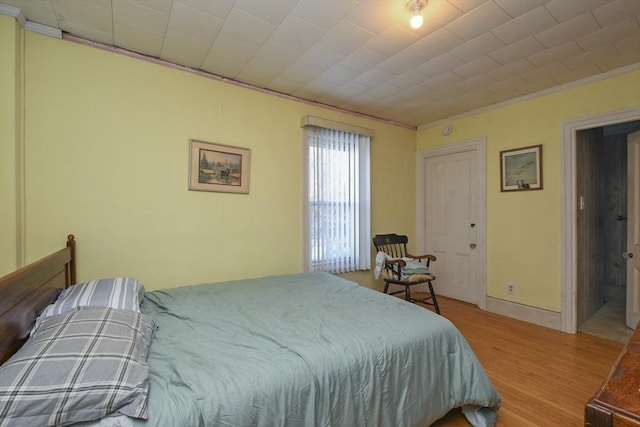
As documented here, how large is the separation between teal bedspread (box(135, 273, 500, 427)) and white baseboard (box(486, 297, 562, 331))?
1940mm

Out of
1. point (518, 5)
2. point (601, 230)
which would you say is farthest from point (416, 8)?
point (601, 230)

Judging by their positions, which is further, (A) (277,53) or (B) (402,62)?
(B) (402,62)

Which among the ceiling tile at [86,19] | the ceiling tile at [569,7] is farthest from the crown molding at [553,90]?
the ceiling tile at [86,19]

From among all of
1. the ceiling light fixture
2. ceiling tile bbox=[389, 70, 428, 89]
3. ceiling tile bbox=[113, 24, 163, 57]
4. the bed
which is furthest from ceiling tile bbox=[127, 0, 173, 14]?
ceiling tile bbox=[389, 70, 428, 89]

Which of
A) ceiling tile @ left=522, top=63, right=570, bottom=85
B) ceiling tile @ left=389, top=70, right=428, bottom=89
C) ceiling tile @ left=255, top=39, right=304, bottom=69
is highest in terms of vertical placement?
ceiling tile @ left=389, top=70, right=428, bottom=89

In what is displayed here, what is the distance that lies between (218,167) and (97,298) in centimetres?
152

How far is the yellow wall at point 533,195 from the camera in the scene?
2781mm

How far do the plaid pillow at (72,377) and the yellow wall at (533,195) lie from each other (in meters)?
3.67

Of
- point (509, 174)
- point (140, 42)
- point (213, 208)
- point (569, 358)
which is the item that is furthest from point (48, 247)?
point (509, 174)

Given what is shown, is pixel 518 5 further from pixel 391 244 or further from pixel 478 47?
pixel 391 244

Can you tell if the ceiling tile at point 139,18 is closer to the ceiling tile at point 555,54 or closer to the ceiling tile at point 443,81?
the ceiling tile at point 443,81

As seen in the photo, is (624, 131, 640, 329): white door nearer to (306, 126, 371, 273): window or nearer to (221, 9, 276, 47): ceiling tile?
(306, 126, 371, 273): window

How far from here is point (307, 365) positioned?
1.18m

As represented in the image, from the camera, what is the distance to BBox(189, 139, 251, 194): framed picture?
8.50 feet
